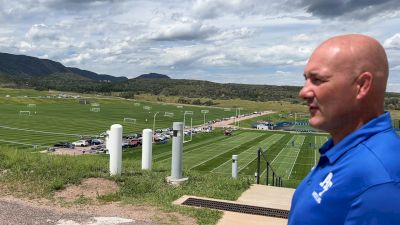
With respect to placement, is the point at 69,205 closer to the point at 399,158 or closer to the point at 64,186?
the point at 64,186

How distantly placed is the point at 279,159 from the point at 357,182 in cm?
6845

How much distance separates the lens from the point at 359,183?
5.75ft

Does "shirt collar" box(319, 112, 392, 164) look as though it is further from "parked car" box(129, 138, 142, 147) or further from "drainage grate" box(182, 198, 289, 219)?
"parked car" box(129, 138, 142, 147)

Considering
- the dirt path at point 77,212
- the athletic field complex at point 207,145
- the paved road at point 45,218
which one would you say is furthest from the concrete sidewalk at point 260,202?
the athletic field complex at point 207,145

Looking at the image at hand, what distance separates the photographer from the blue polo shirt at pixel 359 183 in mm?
1690

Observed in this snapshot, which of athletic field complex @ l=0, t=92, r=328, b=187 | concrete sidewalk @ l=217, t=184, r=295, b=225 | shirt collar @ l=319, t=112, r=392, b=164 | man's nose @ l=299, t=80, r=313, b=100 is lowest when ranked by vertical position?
athletic field complex @ l=0, t=92, r=328, b=187

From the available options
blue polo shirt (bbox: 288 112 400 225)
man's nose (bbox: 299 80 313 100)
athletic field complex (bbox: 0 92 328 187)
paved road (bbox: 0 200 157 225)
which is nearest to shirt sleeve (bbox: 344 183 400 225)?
blue polo shirt (bbox: 288 112 400 225)

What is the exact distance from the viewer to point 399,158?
5.75 feet

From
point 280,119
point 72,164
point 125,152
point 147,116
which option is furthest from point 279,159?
point 280,119

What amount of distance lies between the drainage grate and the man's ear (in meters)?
6.34

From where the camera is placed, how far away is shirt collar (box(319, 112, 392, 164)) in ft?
6.23

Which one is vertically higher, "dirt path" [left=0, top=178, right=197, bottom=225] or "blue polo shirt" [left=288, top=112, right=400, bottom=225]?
"blue polo shirt" [left=288, top=112, right=400, bottom=225]

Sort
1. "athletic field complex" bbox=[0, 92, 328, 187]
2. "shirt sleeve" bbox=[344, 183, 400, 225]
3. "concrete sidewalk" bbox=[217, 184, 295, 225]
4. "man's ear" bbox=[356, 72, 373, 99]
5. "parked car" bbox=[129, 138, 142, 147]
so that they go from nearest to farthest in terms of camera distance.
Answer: "shirt sleeve" bbox=[344, 183, 400, 225], "man's ear" bbox=[356, 72, 373, 99], "concrete sidewalk" bbox=[217, 184, 295, 225], "athletic field complex" bbox=[0, 92, 328, 187], "parked car" bbox=[129, 138, 142, 147]

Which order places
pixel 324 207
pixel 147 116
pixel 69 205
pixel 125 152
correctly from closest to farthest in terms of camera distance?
pixel 324 207 < pixel 69 205 < pixel 125 152 < pixel 147 116
